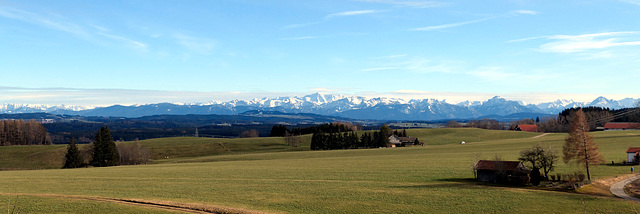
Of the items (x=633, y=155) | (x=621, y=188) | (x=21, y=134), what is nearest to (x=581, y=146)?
(x=621, y=188)

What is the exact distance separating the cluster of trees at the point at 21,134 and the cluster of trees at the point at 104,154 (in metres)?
74.4

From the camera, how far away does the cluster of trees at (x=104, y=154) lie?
92500 mm

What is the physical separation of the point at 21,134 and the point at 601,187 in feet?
613

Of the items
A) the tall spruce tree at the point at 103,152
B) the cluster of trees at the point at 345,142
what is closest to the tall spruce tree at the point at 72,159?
the tall spruce tree at the point at 103,152

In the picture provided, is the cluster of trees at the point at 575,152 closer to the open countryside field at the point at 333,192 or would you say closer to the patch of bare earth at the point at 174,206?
the open countryside field at the point at 333,192

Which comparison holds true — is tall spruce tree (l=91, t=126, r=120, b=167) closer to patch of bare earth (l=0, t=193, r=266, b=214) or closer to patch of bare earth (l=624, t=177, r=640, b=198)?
patch of bare earth (l=0, t=193, r=266, b=214)

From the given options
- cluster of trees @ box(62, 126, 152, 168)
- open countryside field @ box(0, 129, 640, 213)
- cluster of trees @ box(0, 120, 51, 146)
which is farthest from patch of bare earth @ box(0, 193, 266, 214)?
cluster of trees @ box(0, 120, 51, 146)

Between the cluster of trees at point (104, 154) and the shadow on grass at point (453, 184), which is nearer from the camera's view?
the shadow on grass at point (453, 184)

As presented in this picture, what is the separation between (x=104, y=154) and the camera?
96.4m

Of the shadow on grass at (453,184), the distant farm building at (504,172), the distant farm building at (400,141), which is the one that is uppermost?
the distant farm building at (504,172)

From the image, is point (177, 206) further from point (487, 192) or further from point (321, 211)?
point (487, 192)

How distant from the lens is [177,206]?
1356 inches

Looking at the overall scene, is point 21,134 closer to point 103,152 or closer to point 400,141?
point 103,152

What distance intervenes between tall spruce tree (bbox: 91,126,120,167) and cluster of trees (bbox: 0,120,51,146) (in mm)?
83708
